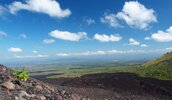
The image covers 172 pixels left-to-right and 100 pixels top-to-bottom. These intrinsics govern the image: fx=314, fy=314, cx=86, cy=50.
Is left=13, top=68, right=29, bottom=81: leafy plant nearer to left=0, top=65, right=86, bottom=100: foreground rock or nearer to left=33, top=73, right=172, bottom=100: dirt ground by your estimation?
left=0, top=65, right=86, bottom=100: foreground rock

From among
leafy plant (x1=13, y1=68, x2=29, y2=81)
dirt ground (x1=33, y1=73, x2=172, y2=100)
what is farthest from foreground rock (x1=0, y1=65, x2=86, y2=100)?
dirt ground (x1=33, y1=73, x2=172, y2=100)

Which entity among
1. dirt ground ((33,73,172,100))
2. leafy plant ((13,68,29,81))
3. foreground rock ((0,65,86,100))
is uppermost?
leafy plant ((13,68,29,81))

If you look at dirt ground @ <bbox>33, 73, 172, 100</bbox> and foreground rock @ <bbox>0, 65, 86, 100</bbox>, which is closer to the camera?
foreground rock @ <bbox>0, 65, 86, 100</bbox>

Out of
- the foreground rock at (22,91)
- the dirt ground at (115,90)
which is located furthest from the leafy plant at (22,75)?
the dirt ground at (115,90)

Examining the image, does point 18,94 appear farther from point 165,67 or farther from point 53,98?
point 165,67

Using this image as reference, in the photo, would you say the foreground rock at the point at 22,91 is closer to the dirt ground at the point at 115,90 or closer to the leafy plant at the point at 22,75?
the leafy plant at the point at 22,75

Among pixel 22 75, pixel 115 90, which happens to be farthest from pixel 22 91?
pixel 115 90

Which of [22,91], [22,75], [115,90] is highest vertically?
[22,75]

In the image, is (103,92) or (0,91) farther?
(103,92)

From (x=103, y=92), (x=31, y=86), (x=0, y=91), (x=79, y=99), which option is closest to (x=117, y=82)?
(x=103, y=92)

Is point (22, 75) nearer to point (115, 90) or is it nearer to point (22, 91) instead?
point (22, 91)

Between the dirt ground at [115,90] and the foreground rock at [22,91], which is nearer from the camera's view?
the foreground rock at [22,91]
